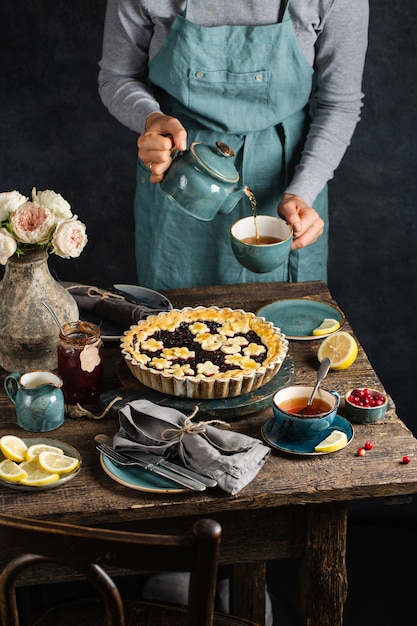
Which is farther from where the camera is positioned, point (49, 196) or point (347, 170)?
point (347, 170)

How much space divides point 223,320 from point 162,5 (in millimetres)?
939

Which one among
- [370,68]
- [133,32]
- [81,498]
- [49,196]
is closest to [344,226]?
[370,68]

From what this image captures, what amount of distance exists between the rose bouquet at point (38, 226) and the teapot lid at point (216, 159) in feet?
1.32

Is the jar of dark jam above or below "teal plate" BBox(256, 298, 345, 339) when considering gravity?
above

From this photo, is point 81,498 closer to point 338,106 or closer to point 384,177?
point 338,106

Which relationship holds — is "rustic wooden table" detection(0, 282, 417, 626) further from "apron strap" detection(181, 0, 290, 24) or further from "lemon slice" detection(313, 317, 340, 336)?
"apron strap" detection(181, 0, 290, 24)

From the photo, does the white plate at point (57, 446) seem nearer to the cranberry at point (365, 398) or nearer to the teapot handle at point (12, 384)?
the teapot handle at point (12, 384)

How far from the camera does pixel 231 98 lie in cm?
250

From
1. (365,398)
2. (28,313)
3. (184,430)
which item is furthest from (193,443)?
(28,313)

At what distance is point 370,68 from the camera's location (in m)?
2.88

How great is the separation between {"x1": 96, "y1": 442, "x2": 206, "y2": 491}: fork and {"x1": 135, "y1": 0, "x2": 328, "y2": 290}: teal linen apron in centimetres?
106

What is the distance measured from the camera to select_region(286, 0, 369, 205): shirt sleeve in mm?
2455

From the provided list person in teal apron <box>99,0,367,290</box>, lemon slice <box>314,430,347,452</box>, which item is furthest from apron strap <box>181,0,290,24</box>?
lemon slice <box>314,430,347,452</box>

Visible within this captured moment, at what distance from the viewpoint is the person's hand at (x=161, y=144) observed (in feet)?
7.27
